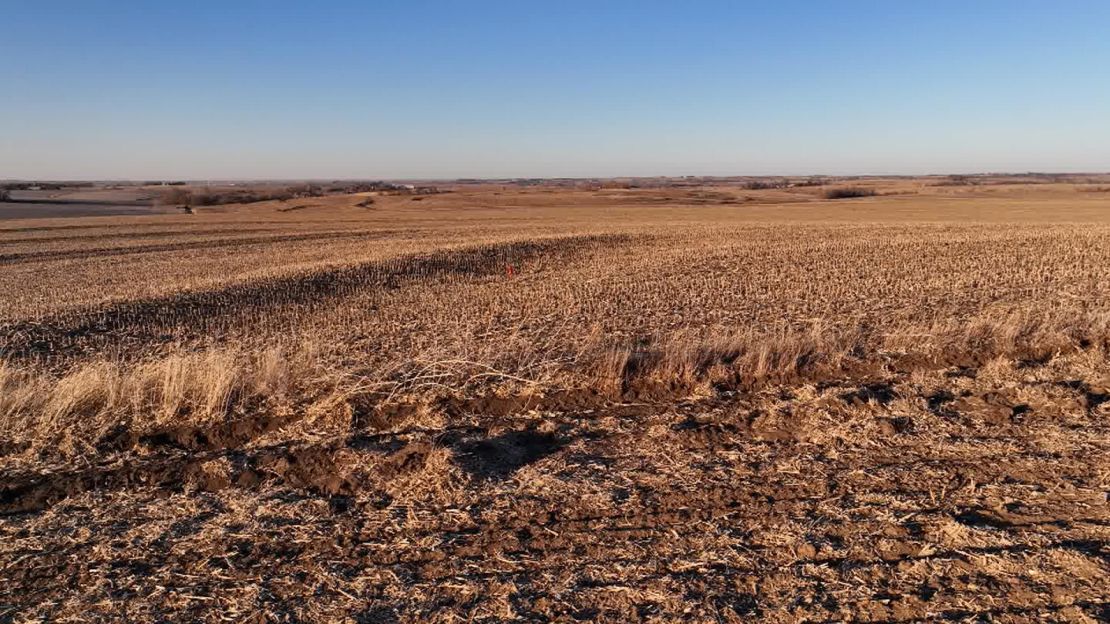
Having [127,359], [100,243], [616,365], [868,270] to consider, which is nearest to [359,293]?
[127,359]

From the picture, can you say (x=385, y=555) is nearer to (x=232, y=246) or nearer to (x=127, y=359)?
(x=127, y=359)

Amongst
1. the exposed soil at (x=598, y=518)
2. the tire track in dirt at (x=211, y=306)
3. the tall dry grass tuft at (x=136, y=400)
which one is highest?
the tall dry grass tuft at (x=136, y=400)

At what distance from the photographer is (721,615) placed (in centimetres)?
340

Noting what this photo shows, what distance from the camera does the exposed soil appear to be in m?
3.55

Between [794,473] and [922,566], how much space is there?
1278 millimetres

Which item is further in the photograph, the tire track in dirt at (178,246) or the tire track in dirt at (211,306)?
the tire track in dirt at (178,246)

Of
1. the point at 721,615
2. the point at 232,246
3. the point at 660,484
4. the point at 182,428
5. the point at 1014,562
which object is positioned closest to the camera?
the point at 721,615

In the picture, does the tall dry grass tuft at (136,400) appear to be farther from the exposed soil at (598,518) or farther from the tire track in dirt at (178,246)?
the tire track in dirt at (178,246)

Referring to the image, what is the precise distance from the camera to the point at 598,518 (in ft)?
14.4

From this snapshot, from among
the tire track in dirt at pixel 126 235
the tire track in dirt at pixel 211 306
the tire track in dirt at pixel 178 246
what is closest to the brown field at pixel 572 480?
the tire track in dirt at pixel 211 306

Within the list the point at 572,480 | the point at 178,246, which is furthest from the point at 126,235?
the point at 572,480

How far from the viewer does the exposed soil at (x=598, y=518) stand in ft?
11.7

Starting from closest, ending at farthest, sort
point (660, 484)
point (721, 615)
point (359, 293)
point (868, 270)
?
point (721, 615) < point (660, 484) < point (359, 293) < point (868, 270)

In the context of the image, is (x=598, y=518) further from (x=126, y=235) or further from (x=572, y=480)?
(x=126, y=235)
